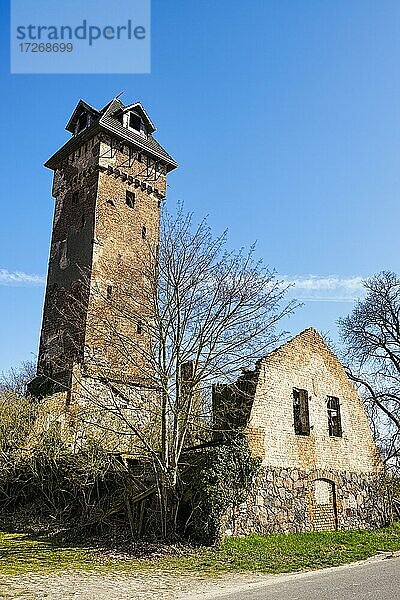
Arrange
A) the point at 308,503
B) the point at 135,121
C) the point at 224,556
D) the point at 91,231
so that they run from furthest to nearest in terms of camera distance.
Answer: the point at 135,121 < the point at 91,231 < the point at 308,503 < the point at 224,556

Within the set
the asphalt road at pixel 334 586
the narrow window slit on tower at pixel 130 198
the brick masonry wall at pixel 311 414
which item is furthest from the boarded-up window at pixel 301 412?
the narrow window slit on tower at pixel 130 198

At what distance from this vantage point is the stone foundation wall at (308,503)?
1418cm

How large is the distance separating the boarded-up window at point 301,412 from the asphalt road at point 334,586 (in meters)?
6.41

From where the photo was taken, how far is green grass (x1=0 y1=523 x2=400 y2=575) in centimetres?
1032

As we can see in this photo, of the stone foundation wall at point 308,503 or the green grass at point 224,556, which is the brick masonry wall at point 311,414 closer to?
the stone foundation wall at point 308,503

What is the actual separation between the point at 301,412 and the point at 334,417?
197 cm

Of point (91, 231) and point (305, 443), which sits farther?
point (91, 231)

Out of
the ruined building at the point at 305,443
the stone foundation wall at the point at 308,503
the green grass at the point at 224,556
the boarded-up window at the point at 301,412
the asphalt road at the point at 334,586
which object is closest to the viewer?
the asphalt road at the point at 334,586

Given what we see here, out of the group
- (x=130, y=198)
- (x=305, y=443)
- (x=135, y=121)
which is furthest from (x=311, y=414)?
(x=135, y=121)

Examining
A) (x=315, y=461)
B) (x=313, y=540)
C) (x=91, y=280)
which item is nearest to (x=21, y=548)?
(x=313, y=540)

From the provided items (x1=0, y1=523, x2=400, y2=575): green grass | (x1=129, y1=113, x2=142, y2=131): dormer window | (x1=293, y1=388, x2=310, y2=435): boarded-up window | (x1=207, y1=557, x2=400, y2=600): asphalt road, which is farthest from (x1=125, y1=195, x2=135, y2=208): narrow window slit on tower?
(x1=207, y1=557, x2=400, y2=600): asphalt road

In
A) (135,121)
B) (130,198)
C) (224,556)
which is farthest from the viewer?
(135,121)

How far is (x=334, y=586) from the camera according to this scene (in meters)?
8.48

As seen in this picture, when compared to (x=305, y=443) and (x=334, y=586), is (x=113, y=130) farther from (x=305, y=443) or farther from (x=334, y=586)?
(x=334, y=586)
